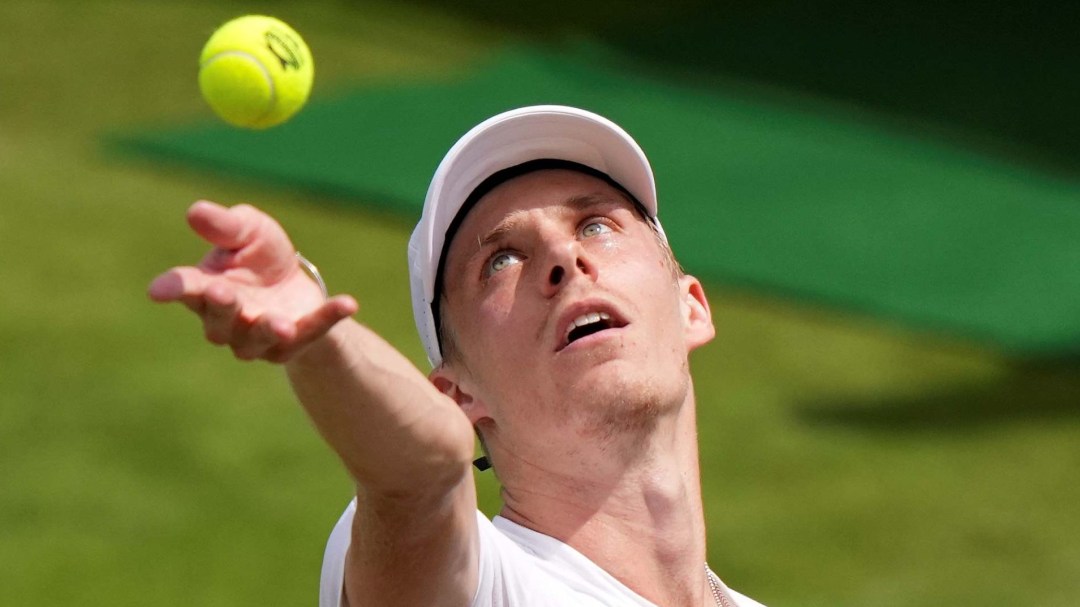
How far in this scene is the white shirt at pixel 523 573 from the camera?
3.57 m

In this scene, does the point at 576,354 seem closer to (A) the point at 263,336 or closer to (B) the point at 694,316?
(B) the point at 694,316

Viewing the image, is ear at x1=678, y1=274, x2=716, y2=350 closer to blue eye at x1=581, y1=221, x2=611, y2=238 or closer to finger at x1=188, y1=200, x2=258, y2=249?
blue eye at x1=581, y1=221, x2=611, y2=238

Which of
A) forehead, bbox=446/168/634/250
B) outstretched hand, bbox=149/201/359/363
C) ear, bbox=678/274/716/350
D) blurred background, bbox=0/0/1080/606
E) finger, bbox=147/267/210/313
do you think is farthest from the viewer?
blurred background, bbox=0/0/1080/606

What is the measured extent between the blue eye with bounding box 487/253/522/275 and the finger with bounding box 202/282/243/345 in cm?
146

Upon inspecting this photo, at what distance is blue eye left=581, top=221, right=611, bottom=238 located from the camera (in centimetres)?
447

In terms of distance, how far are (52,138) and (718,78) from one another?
18.9 feet

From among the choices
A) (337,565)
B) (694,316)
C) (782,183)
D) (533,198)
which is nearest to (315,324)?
(337,565)

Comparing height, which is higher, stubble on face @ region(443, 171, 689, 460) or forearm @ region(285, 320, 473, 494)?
stubble on face @ region(443, 171, 689, 460)

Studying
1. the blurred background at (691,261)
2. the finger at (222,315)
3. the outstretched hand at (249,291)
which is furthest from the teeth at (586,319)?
the blurred background at (691,261)

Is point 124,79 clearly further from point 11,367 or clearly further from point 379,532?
point 379,532

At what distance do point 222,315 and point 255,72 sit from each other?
1456 millimetres

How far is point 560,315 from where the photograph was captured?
420 centimetres

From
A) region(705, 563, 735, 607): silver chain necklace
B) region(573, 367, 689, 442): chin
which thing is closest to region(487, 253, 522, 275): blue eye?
region(573, 367, 689, 442): chin

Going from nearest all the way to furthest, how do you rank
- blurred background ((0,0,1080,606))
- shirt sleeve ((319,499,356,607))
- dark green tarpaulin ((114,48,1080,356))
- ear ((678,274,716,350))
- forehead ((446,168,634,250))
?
shirt sleeve ((319,499,356,607)) < forehead ((446,168,634,250)) < ear ((678,274,716,350)) < blurred background ((0,0,1080,606)) < dark green tarpaulin ((114,48,1080,356))
